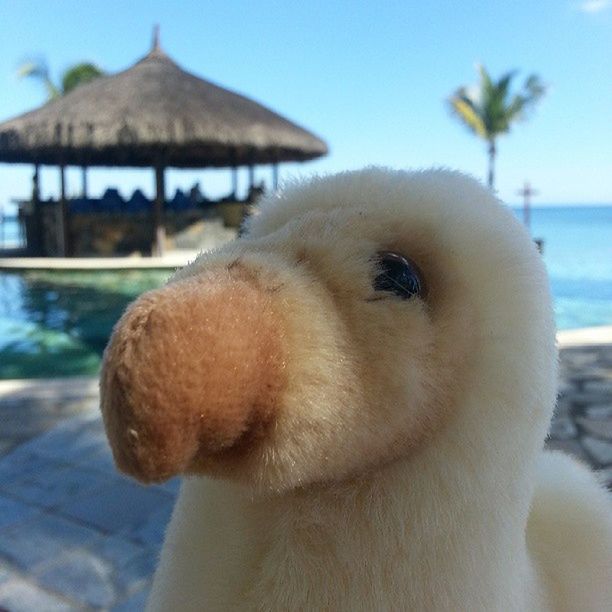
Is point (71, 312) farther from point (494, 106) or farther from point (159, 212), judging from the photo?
point (494, 106)

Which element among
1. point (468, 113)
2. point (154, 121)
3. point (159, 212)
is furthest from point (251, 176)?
point (468, 113)

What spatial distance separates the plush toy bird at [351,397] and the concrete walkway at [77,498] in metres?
0.98

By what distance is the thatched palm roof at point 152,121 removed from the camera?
10.5m

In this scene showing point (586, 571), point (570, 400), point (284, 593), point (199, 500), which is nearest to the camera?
point (284, 593)

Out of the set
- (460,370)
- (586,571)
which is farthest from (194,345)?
(586,571)

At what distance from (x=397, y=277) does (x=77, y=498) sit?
2543 mm

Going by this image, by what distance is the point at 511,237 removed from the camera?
0.60m

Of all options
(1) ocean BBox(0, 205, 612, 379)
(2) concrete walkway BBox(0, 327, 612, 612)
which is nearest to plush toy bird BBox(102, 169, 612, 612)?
(2) concrete walkway BBox(0, 327, 612, 612)

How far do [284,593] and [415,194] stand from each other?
1.33 ft

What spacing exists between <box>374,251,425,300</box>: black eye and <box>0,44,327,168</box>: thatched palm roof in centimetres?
1071

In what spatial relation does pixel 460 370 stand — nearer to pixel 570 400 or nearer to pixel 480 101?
pixel 570 400

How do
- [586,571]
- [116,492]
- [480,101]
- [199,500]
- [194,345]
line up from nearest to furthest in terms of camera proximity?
[194,345] → [199,500] → [586,571] → [116,492] → [480,101]

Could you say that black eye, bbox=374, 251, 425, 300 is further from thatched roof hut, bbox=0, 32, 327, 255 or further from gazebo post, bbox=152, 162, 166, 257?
gazebo post, bbox=152, 162, 166, 257

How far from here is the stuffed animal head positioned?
423 millimetres
